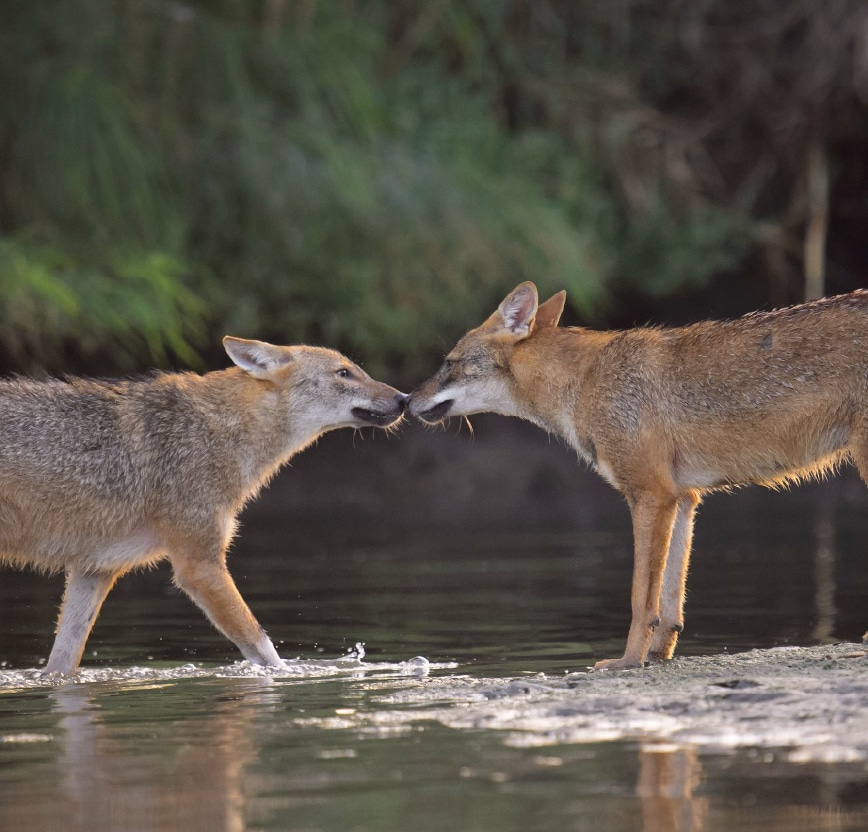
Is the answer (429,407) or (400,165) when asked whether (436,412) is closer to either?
(429,407)

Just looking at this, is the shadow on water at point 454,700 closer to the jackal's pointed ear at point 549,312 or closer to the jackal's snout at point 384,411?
the jackal's snout at point 384,411

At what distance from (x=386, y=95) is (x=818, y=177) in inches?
227

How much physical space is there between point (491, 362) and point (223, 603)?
204 cm

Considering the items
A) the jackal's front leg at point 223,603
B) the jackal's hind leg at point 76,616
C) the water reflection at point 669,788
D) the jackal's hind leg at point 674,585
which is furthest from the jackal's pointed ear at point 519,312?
the water reflection at point 669,788

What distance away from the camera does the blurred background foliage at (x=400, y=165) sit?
56.4 ft

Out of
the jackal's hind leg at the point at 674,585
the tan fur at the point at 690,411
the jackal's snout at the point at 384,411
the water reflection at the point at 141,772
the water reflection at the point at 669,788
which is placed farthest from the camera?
the jackal's snout at the point at 384,411

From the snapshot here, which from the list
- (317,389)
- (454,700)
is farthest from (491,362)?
(454,700)

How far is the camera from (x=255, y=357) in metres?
9.96

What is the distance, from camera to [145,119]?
17844 mm

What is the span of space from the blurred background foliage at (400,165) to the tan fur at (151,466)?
4463 millimetres

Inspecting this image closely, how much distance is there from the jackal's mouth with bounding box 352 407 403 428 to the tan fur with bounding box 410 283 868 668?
1297mm

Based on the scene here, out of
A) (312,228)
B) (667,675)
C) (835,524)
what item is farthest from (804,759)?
(312,228)

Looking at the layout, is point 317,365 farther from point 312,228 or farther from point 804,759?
point 312,228

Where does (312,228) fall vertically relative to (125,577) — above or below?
above
